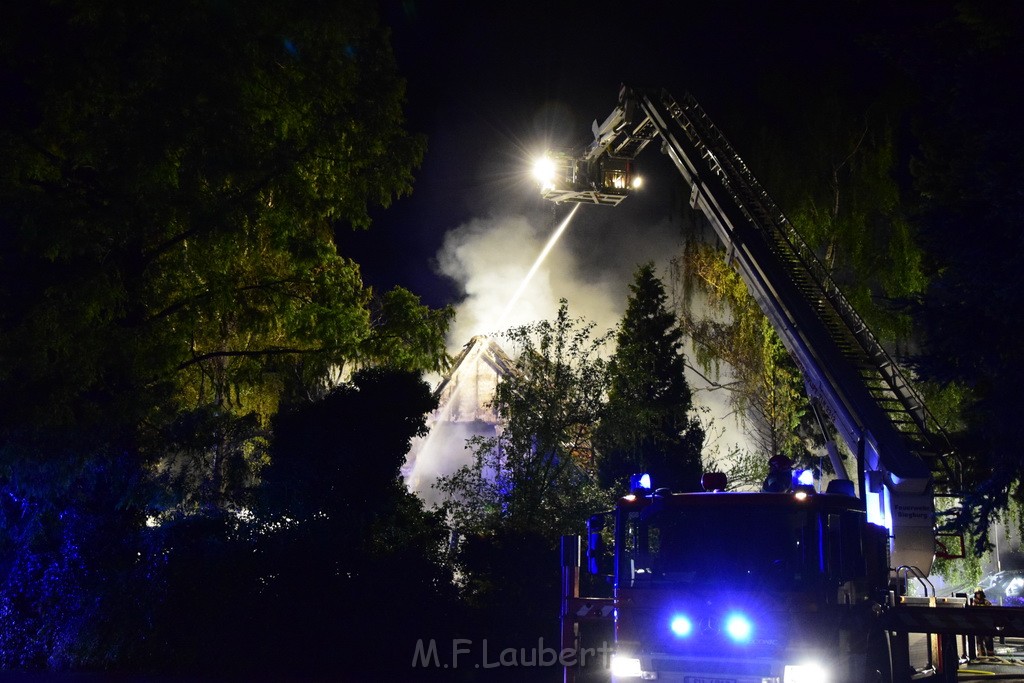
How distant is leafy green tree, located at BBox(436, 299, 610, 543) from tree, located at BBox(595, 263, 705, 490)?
435mm

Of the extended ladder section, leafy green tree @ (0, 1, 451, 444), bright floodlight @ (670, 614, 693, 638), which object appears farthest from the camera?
leafy green tree @ (0, 1, 451, 444)

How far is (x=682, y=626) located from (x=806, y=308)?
11.4 m

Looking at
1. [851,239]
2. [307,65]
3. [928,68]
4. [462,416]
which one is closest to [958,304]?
[928,68]

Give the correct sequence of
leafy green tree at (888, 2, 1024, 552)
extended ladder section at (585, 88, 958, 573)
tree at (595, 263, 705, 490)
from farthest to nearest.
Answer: tree at (595, 263, 705, 490)
extended ladder section at (585, 88, 958, 573)
leafy green tree at (888, 2, 1024, 552)

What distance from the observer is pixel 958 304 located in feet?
39.4

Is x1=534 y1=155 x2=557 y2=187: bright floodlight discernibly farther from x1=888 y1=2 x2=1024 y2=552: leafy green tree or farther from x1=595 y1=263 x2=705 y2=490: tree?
x1=888 y1=2 x2=1024 y2=552: leafy green tree

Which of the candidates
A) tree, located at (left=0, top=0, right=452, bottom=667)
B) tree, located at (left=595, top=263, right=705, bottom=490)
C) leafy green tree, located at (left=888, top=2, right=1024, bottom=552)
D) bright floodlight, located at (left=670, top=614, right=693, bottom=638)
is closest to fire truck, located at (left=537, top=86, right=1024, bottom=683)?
bright floodlight, located at (left=670, top=614, right=693, bottom=638)

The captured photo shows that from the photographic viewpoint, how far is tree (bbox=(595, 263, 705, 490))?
17125 millimetres

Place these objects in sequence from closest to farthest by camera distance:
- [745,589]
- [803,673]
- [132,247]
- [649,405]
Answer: [803,673] → [745,589] → [132,247] → [649,405]

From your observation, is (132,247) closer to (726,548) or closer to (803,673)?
(726,548)

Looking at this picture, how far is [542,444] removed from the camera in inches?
655

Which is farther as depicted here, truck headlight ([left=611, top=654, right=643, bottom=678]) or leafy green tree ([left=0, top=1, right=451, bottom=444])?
leafy green tree ([left=0, top=1, right=451, bottom=444])

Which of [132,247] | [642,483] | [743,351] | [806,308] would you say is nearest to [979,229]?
[642,483]

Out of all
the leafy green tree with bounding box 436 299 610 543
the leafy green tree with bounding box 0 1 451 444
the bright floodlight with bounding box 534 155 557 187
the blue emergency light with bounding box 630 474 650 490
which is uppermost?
the bright floodlight with bounding box 534 155 557 187
